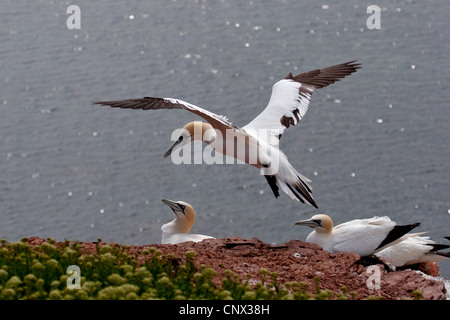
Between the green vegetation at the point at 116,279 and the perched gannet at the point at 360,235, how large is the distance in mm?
1509

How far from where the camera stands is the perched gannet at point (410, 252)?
7.32 metres

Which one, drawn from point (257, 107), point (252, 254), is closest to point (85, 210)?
point (257, 107)

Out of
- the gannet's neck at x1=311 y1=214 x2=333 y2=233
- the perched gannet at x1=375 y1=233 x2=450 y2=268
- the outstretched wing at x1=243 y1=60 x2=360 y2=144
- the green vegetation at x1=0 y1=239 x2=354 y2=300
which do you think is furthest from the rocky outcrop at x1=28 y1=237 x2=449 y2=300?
the outstretched wing at x1=243 y1=60 x2=360 y2=144

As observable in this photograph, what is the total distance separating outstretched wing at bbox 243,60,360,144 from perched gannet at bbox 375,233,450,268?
4.35ft

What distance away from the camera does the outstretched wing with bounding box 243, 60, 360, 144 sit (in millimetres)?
7742

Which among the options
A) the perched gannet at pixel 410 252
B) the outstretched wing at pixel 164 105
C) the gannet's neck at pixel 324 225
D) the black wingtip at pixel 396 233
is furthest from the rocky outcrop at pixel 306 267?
the outstretched wing at pixel 164 105

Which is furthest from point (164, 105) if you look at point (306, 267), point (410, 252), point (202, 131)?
point (410, 252)

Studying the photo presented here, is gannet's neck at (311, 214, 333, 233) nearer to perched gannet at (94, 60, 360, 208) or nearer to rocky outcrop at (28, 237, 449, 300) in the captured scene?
perched gannet at (94, 60, 360, 208)

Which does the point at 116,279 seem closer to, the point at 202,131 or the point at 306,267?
the point at 306,267

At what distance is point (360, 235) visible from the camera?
7.07 meters

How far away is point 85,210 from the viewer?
430 inches

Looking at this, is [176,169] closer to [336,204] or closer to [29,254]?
[336,204]
